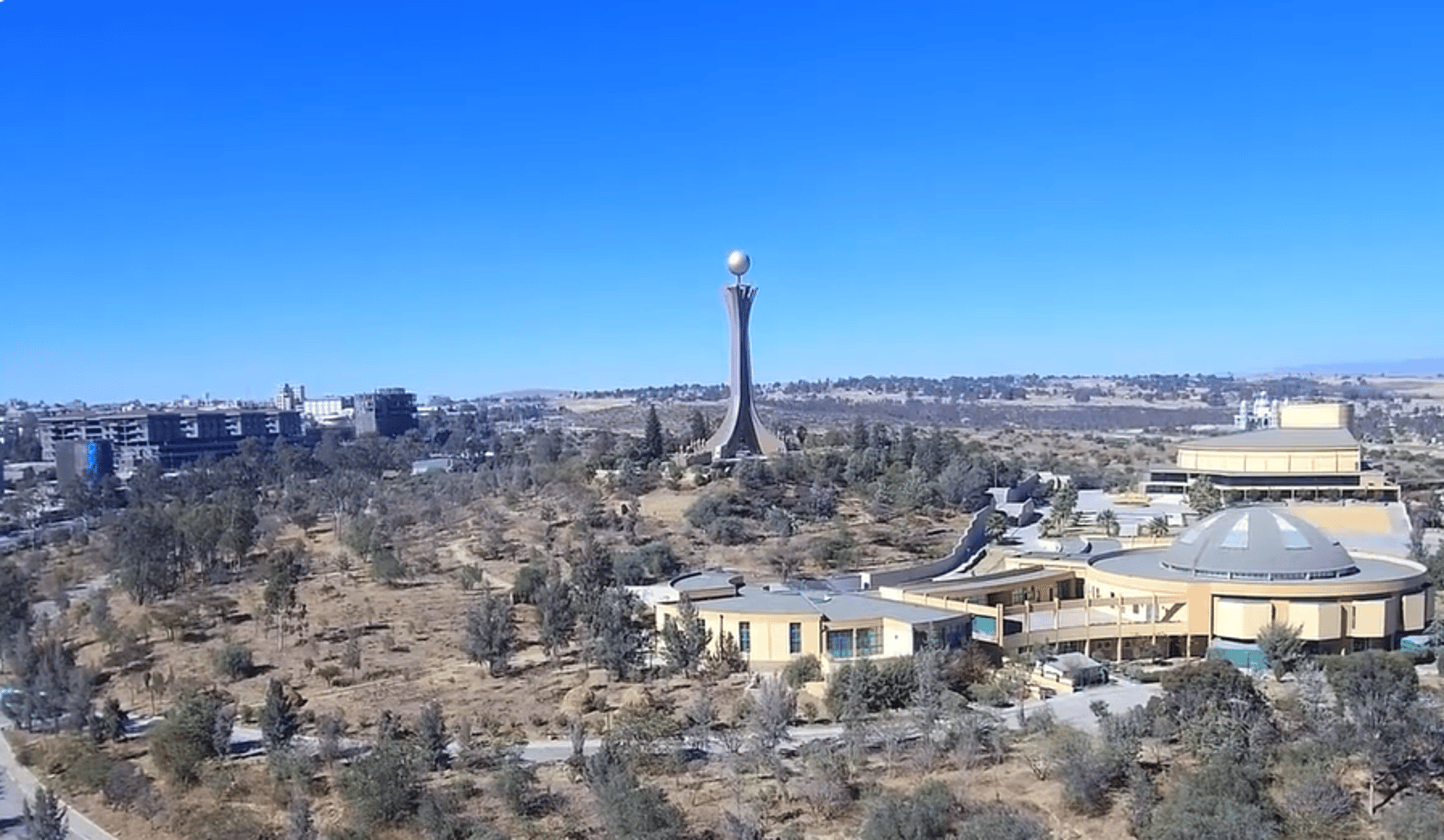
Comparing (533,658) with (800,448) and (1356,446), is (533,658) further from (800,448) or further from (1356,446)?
(1356,446)

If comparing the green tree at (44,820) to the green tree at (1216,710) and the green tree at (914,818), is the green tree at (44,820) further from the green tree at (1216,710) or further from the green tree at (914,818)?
the green tree at (1216,710)

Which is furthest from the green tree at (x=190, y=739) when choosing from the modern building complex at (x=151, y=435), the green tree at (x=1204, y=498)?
the modern building complex at (x=151, y=435)

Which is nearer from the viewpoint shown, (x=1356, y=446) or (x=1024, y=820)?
(x=1024, y=820)

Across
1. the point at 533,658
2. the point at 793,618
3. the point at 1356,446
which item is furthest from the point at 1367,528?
the point at 533,658

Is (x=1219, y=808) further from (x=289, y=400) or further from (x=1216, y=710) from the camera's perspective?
(x=289, y=400)

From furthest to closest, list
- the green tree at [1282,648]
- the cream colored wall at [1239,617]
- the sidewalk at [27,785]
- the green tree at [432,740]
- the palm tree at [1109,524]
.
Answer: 1. the palm tree at [1109,524]
2. the cream colored wall at [1239,617]
3. the green tree at [1282,648]
4. the green tree at [432,740]
5. the sidewalk at [27,785]
